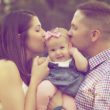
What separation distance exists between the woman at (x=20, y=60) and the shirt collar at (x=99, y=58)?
0.35 m

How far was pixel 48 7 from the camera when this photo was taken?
790 inches

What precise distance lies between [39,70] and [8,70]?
237 millimetres

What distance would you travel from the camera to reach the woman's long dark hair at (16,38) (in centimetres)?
514

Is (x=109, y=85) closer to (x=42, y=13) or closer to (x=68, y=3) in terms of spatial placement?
(x=42, y=13)

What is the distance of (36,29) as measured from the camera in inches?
206

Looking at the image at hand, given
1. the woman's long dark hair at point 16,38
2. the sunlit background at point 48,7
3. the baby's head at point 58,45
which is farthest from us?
the sunlit background at point 48,7

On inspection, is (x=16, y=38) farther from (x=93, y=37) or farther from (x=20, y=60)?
(x=93, y=37)

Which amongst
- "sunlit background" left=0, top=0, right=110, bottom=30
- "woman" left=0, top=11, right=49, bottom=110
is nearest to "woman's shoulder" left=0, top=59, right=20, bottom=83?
"woman" left=0, top=11, right=49, bottom=110

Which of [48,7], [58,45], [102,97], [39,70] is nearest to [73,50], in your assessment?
[58,45]

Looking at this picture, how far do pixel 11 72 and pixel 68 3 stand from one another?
50.9ft

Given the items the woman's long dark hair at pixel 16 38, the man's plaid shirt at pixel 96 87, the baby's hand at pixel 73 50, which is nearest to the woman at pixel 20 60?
the woman's long dark hair at pixel 16 38

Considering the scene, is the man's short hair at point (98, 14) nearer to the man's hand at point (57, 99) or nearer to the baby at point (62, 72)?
the baby at point (62, 72)

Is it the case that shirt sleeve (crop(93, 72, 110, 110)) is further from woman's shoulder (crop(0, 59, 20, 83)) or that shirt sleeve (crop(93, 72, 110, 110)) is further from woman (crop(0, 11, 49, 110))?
woman's shoulder (crop(0, 59, 20, 83))

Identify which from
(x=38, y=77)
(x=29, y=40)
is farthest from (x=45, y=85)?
(x=29, y=40)
